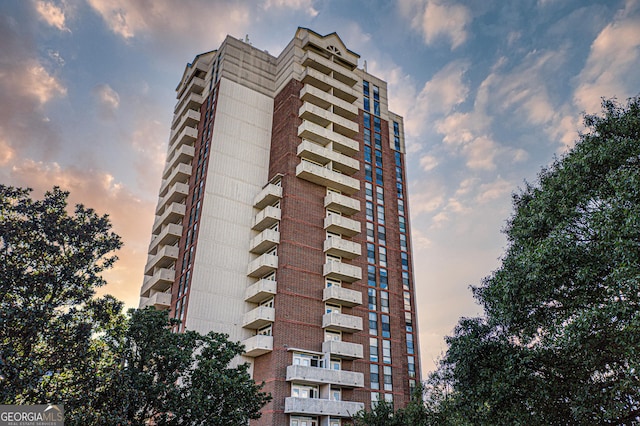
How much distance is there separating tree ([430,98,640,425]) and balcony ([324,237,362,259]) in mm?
22757

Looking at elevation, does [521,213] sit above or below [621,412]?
above

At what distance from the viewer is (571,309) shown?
→ 16.9m

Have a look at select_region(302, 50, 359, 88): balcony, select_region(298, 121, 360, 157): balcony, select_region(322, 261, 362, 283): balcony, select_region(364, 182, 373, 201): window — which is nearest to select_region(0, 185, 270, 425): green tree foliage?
select_region(322, 261, 362, 283): balcony

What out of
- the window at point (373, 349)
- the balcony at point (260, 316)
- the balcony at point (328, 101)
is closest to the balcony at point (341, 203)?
the balcony at point (328, 101)

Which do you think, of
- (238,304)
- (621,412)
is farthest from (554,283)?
A: (238,304)

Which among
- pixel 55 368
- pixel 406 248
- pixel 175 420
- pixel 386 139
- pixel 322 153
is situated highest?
pixel 386 139

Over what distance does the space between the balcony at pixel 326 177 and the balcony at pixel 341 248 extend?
5940 millimetres

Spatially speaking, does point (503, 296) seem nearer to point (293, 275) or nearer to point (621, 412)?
point (621, 412)

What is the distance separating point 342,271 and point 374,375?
9.67 metres

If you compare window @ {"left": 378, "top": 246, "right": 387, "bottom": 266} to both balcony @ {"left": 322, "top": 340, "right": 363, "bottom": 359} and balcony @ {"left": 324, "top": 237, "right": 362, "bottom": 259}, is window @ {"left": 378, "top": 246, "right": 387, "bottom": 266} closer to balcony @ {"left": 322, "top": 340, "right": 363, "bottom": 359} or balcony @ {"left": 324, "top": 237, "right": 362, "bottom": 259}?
balcony @ {"left": 324, "top": 237, "right": 362, "bottom": 259}

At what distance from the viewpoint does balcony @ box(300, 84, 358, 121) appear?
161ft

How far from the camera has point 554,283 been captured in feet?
55.3

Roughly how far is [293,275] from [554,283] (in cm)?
2571

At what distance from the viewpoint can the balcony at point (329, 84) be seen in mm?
50062
